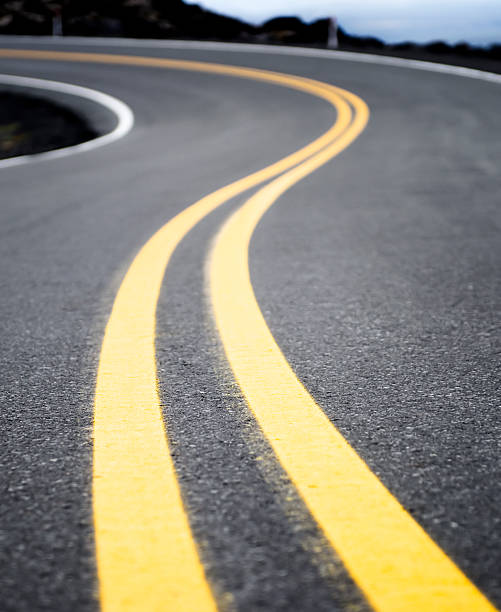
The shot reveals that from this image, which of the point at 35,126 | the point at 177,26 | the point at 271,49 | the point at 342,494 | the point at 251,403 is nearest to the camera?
the point at 342,494

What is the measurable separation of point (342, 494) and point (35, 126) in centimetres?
1367

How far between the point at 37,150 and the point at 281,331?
882 centimetres

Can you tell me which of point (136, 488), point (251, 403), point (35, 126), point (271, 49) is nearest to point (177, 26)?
point (271, 49)

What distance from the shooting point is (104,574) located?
1253mm

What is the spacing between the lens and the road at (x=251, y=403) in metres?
1.27

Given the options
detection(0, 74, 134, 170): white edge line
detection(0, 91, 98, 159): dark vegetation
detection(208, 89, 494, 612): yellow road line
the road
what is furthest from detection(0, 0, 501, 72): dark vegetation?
detection(208, 89, 494, 612): yellow road line

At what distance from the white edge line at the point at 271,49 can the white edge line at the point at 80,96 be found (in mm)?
8553

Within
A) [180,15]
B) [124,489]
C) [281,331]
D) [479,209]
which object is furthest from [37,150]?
[180,15]

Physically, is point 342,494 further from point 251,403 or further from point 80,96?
point 80,96

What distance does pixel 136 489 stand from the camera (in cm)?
152

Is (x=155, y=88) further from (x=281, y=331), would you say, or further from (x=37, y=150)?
(x=281, y=331)

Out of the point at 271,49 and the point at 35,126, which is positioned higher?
the point at 271,49

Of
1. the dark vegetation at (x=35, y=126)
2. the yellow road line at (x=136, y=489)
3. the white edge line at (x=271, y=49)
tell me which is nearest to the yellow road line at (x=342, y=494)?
the yellow road line at (x=136, y=489)

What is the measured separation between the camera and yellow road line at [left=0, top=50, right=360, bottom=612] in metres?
1.21
